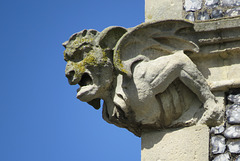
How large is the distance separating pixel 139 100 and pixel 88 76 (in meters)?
0.50

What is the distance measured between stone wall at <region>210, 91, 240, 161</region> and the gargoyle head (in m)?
1.01

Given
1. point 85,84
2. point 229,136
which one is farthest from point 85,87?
point 229,136

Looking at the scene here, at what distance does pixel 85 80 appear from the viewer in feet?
22.4

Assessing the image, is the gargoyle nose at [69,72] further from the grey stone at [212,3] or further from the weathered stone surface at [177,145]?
the grey stone at [212,3]

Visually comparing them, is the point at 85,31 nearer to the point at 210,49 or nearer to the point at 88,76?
the point at 88,76

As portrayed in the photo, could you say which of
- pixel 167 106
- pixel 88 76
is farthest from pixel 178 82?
pixel 88 76

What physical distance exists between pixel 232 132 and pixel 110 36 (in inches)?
52.6

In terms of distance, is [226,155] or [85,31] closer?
[226,155]

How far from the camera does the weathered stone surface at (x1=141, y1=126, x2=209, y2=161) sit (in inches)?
257

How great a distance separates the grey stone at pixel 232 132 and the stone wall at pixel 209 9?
1056mm

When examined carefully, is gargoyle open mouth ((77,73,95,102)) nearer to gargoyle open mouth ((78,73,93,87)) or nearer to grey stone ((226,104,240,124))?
gargoyle open mouth ((78,73,93,87))

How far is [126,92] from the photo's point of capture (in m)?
6.70

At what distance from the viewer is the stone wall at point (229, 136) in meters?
6.41

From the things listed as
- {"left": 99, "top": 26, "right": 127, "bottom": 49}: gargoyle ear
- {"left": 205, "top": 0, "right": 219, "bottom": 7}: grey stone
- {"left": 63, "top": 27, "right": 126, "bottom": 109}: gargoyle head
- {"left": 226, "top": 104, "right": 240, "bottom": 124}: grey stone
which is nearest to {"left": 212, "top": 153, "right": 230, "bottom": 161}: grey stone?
{"left": 226, "top": 104, "right": 240, "bottom": 124}: grey stone
